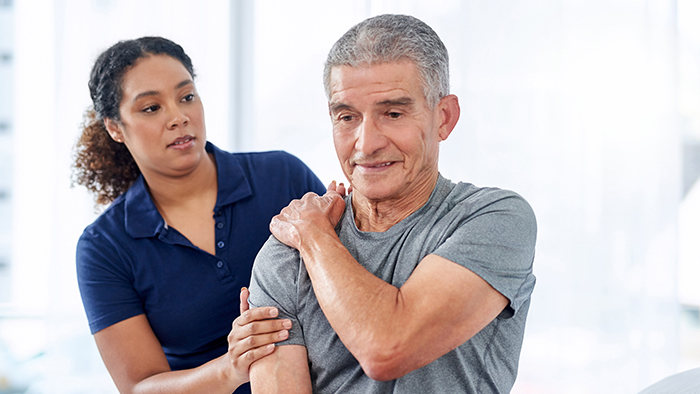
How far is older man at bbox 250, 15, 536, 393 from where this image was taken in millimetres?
932

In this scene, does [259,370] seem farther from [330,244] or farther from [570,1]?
[570,1]

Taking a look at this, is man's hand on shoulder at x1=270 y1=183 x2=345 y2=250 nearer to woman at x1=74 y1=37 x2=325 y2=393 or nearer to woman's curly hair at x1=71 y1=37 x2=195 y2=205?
woman at x1=74 y1=37 x2=325 y2=393

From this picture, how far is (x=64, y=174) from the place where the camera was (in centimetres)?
257

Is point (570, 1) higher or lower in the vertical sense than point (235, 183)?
higher

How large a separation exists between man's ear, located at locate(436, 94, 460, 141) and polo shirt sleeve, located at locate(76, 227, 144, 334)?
1072 mm

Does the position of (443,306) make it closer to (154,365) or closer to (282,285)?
(282,285)

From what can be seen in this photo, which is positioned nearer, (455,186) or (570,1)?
(455,186)

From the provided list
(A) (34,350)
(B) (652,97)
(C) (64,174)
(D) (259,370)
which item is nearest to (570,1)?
(B) (652,97)

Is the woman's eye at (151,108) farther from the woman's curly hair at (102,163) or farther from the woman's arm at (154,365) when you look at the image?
the woman's arm at (154,365)

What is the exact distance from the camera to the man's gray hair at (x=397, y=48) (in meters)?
1.06

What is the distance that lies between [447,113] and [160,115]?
2.99ft

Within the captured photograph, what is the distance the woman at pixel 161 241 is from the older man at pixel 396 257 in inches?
19.3

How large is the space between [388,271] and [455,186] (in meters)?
0.27

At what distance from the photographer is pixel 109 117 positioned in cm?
168
